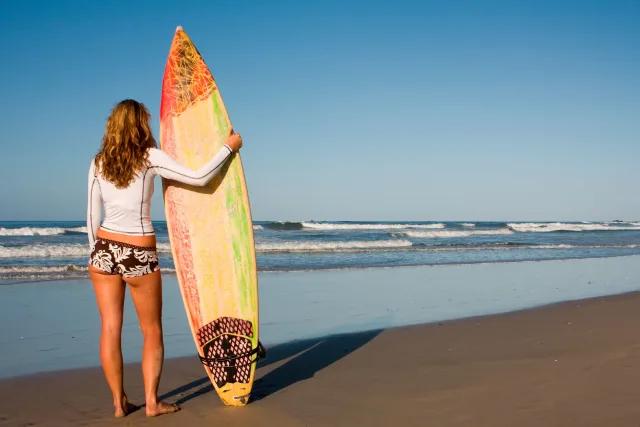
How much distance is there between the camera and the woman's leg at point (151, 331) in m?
3.46

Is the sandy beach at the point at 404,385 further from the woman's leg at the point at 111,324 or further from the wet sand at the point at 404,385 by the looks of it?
the woman's leg at the point at 111,324

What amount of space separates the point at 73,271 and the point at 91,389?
8453mm

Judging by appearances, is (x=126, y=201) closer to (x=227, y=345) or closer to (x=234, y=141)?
(x=234, y=141)

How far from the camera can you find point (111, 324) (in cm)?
345

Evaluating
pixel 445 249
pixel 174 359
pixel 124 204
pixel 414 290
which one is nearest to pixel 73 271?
pixel 414 290

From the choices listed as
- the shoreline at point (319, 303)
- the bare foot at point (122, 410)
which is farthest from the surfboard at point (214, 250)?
the shoreline at point (319, 303)

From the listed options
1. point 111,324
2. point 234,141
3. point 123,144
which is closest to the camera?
point 123,144

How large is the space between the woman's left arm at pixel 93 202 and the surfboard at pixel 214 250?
592 mm

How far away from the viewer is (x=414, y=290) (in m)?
9.49

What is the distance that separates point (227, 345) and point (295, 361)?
3.71 ft

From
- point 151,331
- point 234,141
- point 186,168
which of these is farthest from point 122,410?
point 234,141

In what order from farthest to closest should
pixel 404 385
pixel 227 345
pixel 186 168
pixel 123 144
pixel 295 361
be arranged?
pixel 295 361 → pixel 404 385 → pixel 227 345 → pixel 186 168 → pixel 123 144

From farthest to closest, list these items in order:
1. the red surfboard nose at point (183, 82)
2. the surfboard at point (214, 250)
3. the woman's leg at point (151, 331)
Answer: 1. the red surfboard nose at point (183, 82)
2. the surfboard at point (214, 250)
3. the woman's leg at point (151, 331)

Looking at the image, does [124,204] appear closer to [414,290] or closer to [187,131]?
[187,131]
